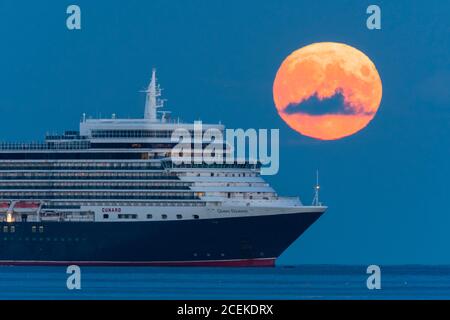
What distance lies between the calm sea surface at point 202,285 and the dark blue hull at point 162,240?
74 cm

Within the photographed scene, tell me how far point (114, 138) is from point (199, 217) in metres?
6.36

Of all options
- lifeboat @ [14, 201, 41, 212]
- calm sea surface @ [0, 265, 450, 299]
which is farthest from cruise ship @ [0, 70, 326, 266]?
calm sea surface @ [0, 265, 450, 299]

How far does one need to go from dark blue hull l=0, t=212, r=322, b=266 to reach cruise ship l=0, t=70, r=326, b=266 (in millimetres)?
53

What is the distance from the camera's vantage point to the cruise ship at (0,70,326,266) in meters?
88.4

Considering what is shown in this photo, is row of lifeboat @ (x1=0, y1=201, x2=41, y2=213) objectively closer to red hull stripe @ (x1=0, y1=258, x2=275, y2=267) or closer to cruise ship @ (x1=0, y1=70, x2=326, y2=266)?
cruise ship @ (x1=0, y1=70, x2=326, y2=266)

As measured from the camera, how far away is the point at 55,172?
297ft

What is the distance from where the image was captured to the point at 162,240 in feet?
291

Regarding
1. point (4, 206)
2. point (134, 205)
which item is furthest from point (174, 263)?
point (4, 206)

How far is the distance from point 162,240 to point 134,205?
8.16 ft

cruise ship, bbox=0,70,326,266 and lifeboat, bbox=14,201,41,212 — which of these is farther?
lifeboat, bbox=14,201,41,212

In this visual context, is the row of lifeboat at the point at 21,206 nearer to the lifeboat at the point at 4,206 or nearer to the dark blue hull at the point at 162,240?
the lifeboat at the point at 4,206
